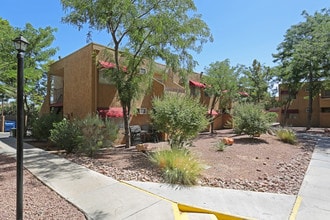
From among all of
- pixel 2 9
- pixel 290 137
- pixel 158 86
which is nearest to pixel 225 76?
pixel 158 86

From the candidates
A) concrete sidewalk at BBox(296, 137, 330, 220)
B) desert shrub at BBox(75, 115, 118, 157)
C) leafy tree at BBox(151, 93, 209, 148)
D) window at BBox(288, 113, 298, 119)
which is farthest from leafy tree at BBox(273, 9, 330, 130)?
desert shrub at BBox(75, 115, 118, 157)

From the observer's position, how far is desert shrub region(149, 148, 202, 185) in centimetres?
703

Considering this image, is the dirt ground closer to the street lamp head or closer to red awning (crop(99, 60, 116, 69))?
the street lamp head

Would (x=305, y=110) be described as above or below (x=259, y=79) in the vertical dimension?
below

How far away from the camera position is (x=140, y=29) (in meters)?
12.2

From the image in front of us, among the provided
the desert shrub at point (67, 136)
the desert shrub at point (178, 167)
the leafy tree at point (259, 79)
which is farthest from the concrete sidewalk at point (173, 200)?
the leafy tree at point (259, 79)

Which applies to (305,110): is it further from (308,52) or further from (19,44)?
(19,44)

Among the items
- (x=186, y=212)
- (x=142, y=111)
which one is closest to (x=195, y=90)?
(x=142, y=111)

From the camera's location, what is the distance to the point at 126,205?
5.38 meters

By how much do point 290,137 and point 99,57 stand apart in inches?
530

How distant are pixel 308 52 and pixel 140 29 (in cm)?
1831

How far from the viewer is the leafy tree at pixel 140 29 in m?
11.5

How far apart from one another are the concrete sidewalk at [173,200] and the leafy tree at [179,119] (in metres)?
3.84

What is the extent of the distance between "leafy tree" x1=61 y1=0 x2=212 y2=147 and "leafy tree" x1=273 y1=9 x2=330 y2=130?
13724 mm
